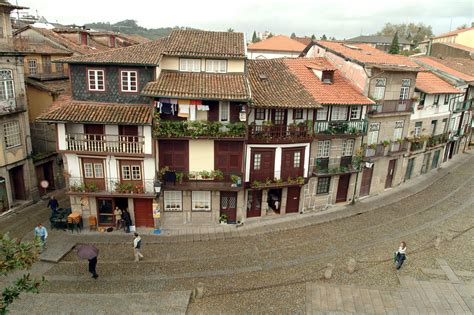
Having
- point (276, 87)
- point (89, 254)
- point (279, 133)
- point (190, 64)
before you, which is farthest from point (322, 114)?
point (89, 254)

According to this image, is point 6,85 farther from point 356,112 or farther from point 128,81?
point 356,112

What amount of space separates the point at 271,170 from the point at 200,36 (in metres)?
12.1

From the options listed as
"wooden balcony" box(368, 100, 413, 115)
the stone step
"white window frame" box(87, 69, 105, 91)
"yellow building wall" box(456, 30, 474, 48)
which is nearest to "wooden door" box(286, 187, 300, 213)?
"wooden balcony" box(368, 100, 413, 115)

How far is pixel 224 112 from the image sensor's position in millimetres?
25234

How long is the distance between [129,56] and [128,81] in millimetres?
1796

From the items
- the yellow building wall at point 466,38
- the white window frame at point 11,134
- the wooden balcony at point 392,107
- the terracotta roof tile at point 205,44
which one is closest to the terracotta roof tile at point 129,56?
the terracotta roof tile at point 205,44

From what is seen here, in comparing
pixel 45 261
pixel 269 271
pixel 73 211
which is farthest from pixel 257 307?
pixel 73 211

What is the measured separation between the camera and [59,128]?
23688 mm

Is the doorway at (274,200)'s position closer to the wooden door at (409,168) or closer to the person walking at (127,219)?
the person walking at (127,219)

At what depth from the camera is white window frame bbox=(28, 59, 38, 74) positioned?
33.4 meters

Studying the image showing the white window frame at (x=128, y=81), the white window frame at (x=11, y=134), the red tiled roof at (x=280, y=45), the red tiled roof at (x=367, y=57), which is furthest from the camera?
the red tiled roof at (x=280, y=45)

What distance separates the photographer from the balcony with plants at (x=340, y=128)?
2809cm

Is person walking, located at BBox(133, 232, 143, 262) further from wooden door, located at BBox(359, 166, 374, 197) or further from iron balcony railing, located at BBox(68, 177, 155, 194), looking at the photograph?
wooden door, located at BBox(359, 166, 374, 197)

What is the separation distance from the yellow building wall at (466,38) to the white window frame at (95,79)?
7821 centimetres
